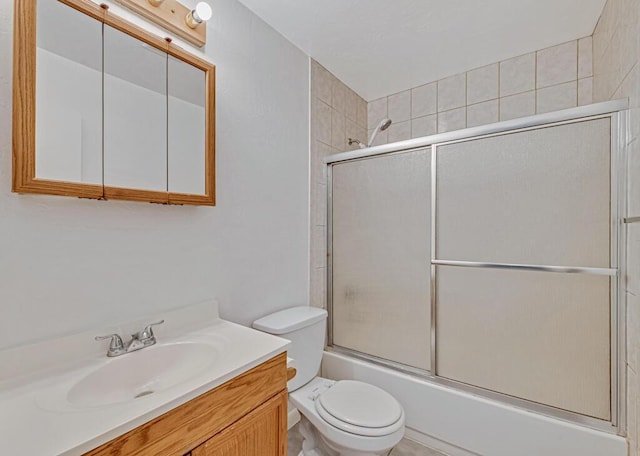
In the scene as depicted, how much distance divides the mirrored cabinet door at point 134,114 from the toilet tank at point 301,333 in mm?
809

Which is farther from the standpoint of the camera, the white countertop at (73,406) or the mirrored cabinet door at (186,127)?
the mirrored cabinet door at (186,127)

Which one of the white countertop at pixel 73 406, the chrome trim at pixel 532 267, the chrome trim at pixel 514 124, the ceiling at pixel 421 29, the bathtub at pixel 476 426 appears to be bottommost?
the bathtub at pixel 476 426

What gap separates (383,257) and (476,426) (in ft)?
3.16

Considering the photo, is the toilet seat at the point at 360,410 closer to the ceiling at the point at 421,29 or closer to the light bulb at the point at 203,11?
the light bulb at the point at 203,11

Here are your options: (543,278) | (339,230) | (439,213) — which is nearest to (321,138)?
(339,230)

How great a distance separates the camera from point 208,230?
1336 millimetres

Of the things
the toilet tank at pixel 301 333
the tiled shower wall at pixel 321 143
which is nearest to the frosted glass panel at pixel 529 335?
the toilet tank at pixel 301 333

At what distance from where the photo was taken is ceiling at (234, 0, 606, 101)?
1505 millimetres

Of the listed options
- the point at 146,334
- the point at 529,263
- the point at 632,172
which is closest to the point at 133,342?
the point at 146,334

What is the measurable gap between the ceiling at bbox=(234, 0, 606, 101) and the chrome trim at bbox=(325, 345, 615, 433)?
6.34ft

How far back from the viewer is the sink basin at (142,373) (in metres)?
0.86

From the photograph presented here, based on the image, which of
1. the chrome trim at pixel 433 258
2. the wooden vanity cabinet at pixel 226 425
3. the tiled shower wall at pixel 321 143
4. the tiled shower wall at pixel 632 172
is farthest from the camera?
the tiled shower wall at pixel 321 143

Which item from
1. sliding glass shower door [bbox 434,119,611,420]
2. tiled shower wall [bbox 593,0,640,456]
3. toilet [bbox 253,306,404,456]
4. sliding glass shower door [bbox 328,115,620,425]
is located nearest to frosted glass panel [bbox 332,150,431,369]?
sliding glass shower door [bbox 328,115,620,425]

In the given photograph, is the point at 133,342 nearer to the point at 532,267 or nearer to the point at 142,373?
the point at 142,373
